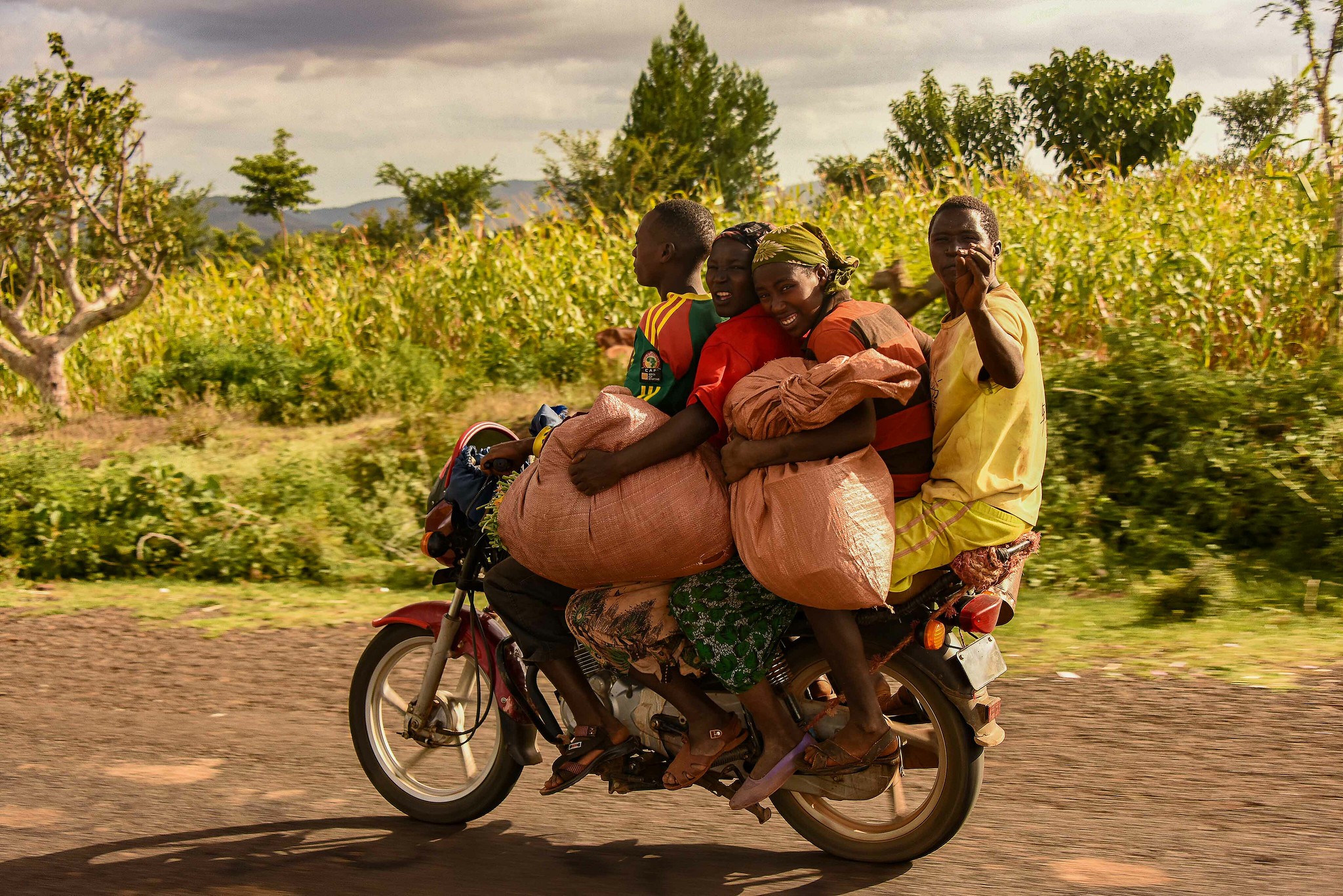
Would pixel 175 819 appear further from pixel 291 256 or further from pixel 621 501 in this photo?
pixel 291 256

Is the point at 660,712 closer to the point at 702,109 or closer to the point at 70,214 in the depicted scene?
the point at 70,214

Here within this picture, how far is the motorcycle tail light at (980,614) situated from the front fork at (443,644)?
154 centimetres

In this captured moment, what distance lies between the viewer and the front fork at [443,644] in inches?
147

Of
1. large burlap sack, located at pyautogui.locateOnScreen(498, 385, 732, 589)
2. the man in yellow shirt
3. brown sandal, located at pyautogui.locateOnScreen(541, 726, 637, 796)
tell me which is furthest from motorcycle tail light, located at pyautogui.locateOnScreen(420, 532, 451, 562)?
the man in yellow shirt

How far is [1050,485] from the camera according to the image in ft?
22.7

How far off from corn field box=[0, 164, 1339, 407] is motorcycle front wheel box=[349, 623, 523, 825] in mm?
5422

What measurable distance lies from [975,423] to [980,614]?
51 centimetres

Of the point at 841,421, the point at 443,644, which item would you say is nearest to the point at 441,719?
the point at 443,644

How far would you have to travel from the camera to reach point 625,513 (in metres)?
3.16

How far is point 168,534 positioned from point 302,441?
297 centimetres

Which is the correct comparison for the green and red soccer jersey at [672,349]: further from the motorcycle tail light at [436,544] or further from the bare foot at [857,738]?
the bare foot at [857,738]

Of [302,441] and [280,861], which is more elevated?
[302,441]

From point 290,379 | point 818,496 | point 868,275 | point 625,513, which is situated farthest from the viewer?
point 290,379


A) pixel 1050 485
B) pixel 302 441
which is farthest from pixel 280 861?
pixel 302 441
